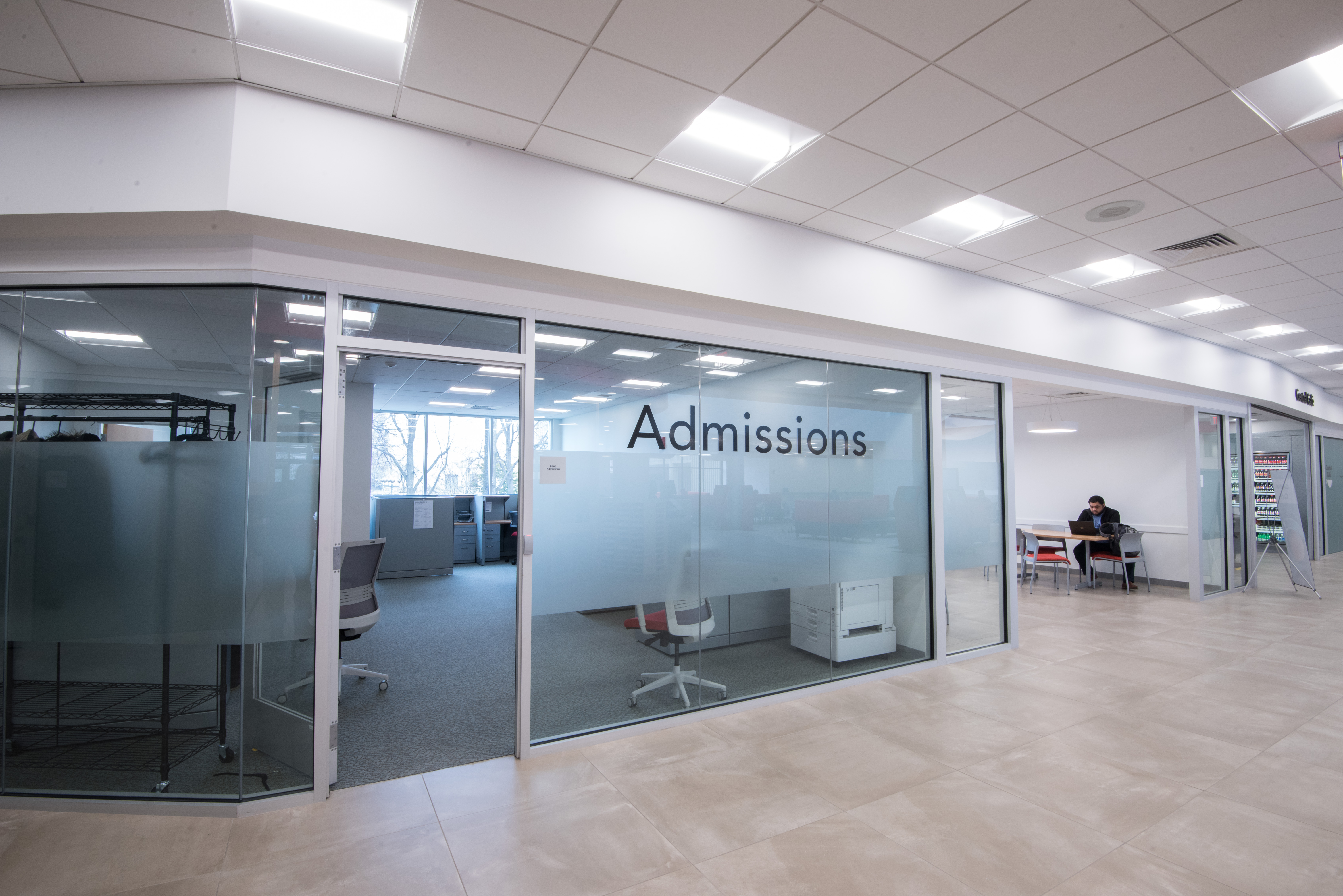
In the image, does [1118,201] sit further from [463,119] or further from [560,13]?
[463,119]

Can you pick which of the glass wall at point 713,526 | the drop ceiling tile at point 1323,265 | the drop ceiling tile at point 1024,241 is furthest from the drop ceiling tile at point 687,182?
the drop ceiling tile at point 1323,265

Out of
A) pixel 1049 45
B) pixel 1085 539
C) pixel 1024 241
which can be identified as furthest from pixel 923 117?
pixel 1085 539

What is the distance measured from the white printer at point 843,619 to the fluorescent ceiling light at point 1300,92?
357cm

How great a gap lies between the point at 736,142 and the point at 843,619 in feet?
11.7

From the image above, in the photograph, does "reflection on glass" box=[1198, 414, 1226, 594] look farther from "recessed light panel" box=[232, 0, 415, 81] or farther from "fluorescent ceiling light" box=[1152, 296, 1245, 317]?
"recessed light panel" box=[232, 0, 415, 81]

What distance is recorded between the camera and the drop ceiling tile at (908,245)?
4414 mm

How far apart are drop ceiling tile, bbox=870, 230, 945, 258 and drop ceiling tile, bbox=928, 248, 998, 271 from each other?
0.07 m

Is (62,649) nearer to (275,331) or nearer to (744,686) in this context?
(275,331)

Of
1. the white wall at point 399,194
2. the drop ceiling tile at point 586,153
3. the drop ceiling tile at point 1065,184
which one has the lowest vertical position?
the white wall at point 399,194

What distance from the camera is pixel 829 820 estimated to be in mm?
2734

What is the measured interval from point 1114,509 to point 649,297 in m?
9.54

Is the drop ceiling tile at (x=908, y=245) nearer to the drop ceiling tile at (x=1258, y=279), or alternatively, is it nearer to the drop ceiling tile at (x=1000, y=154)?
the drop ceiling tile at (x=1000, y=154)

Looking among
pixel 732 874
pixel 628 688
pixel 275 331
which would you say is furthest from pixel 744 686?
pixel 275 331

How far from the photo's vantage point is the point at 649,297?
3.82m
